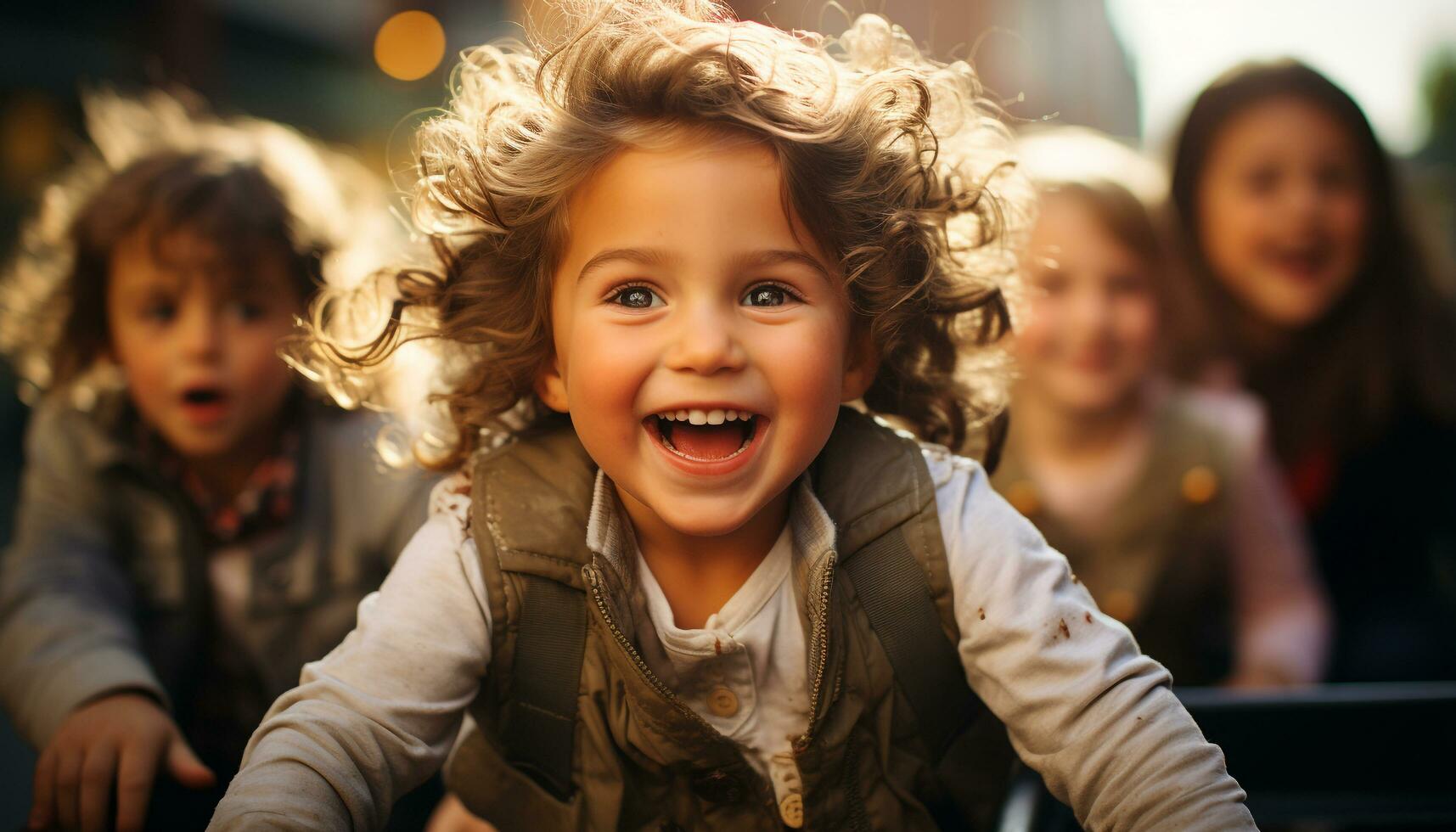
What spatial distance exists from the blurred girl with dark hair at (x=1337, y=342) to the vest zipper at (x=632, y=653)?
1.62 m

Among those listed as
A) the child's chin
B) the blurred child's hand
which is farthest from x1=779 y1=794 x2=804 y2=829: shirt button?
the blurred child's hand

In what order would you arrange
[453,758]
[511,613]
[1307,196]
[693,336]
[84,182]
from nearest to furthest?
[693,336]
[511,613]
[453,758]
[84,182]
[1307,196]

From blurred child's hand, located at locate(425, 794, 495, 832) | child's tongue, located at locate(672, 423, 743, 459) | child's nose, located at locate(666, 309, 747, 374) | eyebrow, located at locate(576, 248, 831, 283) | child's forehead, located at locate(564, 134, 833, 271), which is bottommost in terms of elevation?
blurred child's hand, located at locate(425, 794, 495, 832)

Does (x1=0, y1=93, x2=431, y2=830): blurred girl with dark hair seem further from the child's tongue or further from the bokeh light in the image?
the bokeh light

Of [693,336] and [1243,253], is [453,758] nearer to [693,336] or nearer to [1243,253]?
[693,336]

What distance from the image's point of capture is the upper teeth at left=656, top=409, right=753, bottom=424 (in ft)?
3.39

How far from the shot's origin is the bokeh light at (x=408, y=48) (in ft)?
17.4

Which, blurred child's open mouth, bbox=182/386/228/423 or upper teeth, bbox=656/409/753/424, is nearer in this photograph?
upper teeth, bbox=656/409/753/424

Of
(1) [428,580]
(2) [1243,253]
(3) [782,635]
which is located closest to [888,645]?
(3) [782,635]

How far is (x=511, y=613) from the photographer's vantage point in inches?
43.8

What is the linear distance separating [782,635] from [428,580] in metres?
0.36

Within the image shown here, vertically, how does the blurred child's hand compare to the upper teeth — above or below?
below

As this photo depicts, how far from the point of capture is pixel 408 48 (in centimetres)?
529

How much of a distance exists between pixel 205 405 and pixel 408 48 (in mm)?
4042
